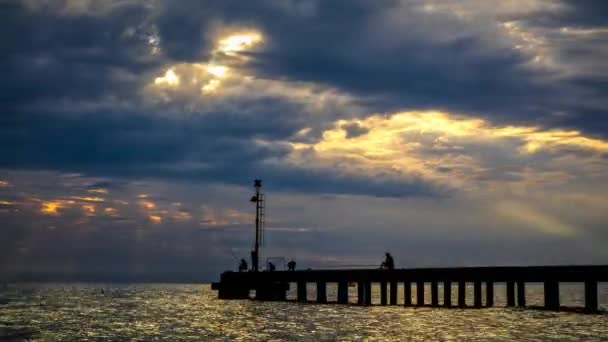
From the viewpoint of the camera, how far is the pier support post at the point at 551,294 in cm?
4897

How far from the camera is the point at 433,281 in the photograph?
5712cm

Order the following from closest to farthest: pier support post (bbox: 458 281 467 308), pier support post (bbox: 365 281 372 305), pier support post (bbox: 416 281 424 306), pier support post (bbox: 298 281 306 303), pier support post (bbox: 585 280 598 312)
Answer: pier support post (bbox: 585 280 598 312), pier support post (bbox: 458 281 467 308), pier support post (bbox: 416 281 424 306), pier support post (bbox: 365 281 372 305), pier support post (bbox: 298 281 306 303)

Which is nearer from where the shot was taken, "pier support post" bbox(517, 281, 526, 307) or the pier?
the pier

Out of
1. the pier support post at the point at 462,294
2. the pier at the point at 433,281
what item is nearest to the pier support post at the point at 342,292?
the pier at the point at 433,281

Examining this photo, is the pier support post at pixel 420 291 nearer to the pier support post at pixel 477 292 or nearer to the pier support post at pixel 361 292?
the pier support post at pixel 477 292

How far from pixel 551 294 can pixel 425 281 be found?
1067 centimetres

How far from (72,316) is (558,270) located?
36101mm

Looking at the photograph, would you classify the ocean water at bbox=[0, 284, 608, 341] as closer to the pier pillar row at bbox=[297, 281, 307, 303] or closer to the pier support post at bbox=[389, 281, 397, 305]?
the pier support post at bbox=[389, 281, 397, 305]

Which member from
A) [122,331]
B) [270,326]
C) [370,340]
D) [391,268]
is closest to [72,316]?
[122,331]

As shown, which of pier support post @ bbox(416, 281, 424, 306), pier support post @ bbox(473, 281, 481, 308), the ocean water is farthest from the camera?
pier support post @ bbox(416, 281, 424, 306)

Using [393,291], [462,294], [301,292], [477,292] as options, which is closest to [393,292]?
[393,291]

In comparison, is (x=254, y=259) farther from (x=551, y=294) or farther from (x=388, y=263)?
(x=551, y=294)

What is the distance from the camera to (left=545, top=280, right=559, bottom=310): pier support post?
161 feet

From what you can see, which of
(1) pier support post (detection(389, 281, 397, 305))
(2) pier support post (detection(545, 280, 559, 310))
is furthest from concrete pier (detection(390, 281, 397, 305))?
(2) pier support post (detection(545, 280, 559, 310))
